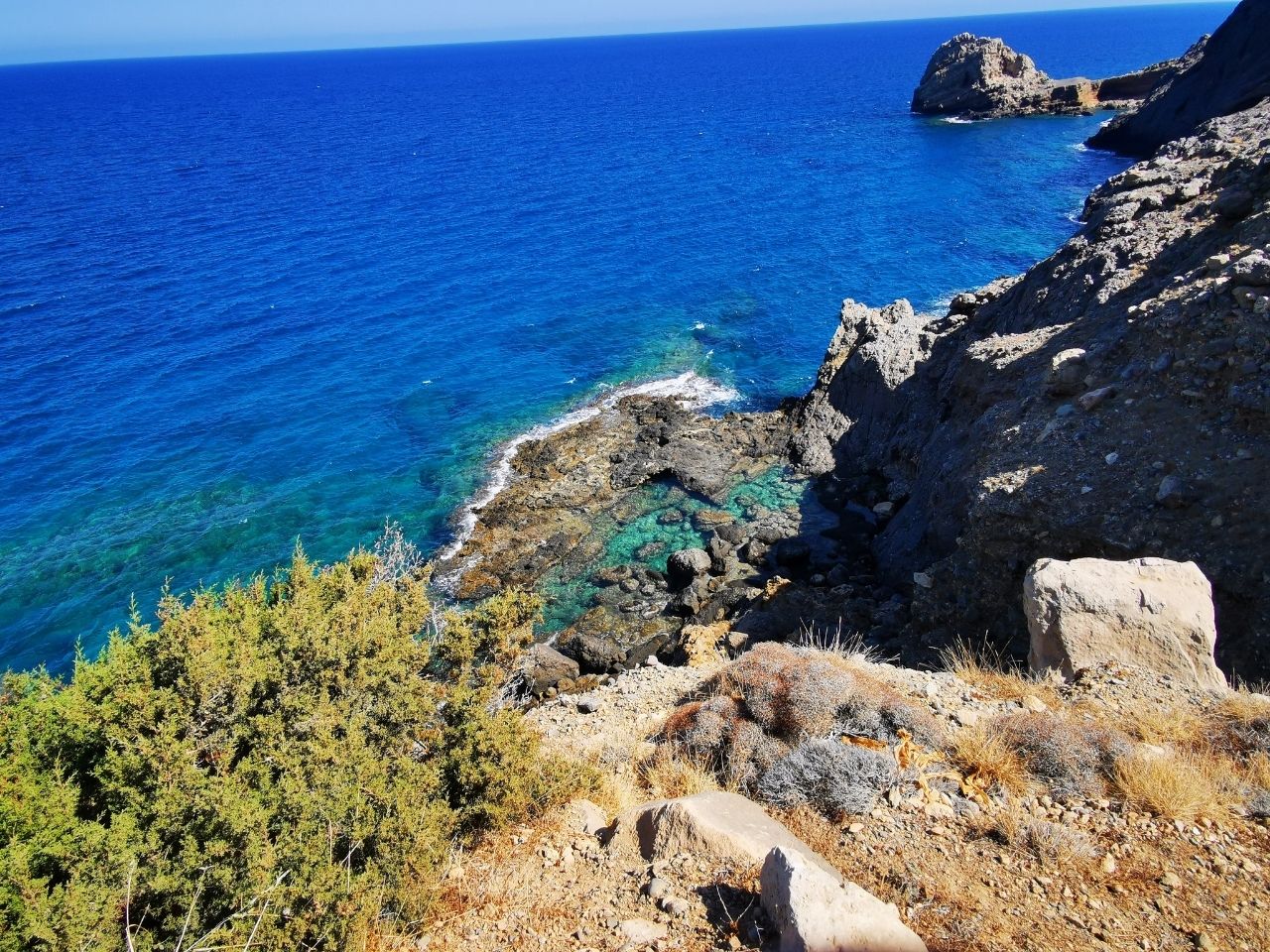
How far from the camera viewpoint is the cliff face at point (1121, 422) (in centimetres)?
1370

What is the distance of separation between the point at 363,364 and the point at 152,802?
114 feet

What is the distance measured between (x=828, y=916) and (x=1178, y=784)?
15.6 feet

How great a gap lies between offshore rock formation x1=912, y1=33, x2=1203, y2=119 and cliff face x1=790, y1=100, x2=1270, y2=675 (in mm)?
81833

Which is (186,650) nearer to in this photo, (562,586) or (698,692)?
(698,692)

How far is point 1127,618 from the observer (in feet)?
37.7

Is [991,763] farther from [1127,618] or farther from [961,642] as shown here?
[961,642]

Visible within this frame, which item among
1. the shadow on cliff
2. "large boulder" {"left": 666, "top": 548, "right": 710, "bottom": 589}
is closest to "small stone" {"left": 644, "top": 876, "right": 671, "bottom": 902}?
the shadow on cliff

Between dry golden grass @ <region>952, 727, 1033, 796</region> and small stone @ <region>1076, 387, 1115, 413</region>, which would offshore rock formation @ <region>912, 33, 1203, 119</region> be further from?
dry golden grass @ <region>952, 727, 1033, 796</region>

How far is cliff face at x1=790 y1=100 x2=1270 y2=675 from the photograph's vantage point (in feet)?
44.9

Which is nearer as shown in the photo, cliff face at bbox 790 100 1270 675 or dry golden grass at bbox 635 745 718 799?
dry golden grass at bbox 635 745 718 799

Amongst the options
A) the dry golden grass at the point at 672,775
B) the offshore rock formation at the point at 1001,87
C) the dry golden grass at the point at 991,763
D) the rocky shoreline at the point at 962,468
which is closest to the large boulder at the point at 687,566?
the rocky shoreline at the point at 962,468

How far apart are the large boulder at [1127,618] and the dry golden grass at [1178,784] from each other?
2354mm

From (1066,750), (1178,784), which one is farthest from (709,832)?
(1178,784)

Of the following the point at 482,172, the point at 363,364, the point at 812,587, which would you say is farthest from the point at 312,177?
the point at 812,587
